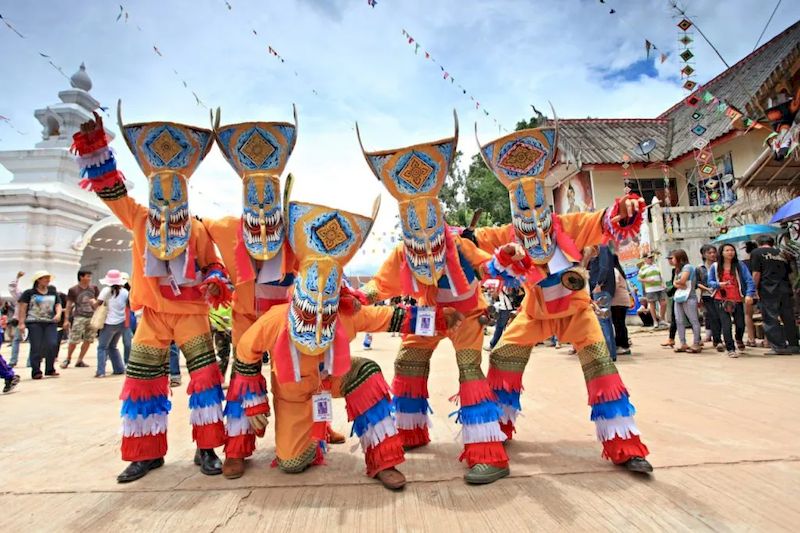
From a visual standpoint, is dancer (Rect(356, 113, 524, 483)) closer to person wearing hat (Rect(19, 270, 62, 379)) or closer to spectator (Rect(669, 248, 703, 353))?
spectator (Rect(669, 248, 703, 353))

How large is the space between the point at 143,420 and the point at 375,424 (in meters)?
1.38

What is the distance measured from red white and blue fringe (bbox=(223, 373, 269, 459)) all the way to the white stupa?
11758 mm

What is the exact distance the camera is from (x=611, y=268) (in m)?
6.14

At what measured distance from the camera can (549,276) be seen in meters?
2.83

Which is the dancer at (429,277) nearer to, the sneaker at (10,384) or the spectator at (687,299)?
the spectator at (687,299)

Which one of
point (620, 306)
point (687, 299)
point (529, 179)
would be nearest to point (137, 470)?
point (529, 179)

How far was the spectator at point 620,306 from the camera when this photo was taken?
647 centimetres

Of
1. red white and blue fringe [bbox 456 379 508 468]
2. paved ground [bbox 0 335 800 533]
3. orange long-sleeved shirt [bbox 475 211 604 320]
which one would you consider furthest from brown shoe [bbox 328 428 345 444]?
orange long-sleeved shirt [bbox 475 211 604 320]

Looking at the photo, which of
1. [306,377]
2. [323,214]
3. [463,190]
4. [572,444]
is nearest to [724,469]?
[572,444]

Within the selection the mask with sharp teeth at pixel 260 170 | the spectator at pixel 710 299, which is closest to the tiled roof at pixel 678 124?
the spectator at pixel 710 299

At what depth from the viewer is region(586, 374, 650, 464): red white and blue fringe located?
8.15 feet

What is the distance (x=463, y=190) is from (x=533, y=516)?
2301 centimetres

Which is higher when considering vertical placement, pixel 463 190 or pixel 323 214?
pixel 463 190

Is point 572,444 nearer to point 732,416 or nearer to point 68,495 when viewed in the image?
point 732,416
